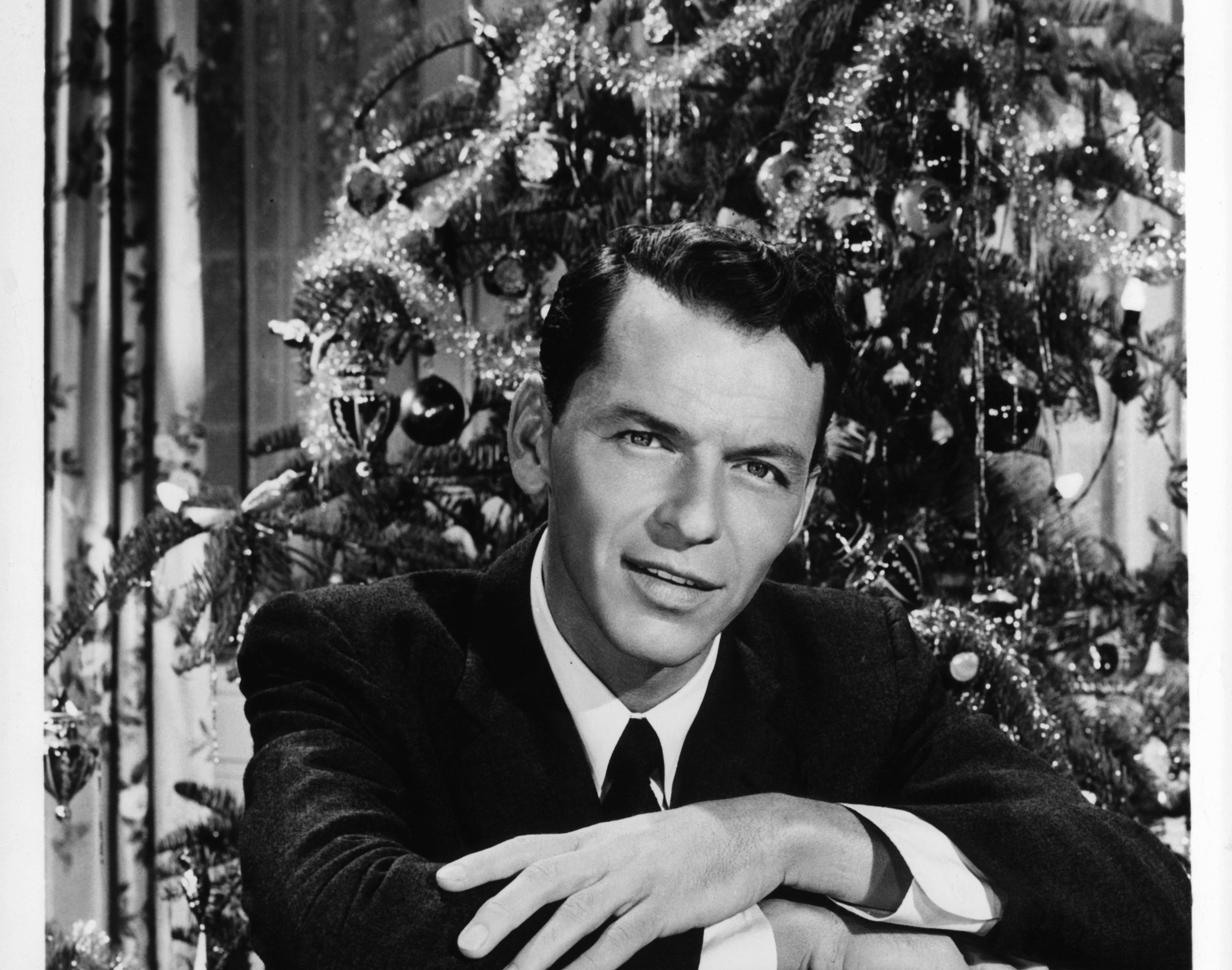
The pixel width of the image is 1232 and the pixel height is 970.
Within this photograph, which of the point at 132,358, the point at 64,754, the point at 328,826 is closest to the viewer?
the point at 328,826

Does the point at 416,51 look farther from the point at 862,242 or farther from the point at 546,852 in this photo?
the point at 546,852

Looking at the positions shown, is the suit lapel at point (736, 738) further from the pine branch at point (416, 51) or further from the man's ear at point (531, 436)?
the pine branch at point (416, 51)

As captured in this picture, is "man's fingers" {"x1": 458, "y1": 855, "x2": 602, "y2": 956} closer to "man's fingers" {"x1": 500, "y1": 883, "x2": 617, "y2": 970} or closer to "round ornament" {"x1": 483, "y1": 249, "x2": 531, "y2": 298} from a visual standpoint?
"man's fingers" {"x1": 500, "y1": 883, "x2": 617, "y2": 970}

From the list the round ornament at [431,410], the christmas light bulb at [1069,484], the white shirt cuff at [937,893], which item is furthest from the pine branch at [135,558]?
the christmas light bulb at [1069,484]

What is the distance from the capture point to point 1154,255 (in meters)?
2.03

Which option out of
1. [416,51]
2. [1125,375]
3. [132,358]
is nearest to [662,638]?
[1125,375]

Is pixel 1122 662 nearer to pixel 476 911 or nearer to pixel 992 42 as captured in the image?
pixel 992 42

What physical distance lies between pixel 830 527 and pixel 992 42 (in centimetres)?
80

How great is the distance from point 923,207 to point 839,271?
15 cm

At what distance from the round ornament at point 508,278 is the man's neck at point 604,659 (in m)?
0.70

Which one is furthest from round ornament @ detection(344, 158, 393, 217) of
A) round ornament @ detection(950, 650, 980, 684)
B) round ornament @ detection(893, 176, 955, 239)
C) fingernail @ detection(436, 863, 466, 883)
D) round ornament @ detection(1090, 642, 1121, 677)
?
round ornament @ detection(1090, 642, 1121, 677)

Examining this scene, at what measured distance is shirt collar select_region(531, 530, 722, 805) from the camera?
4.83 feet

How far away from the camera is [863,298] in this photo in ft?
6.84

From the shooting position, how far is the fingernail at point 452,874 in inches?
44.4
